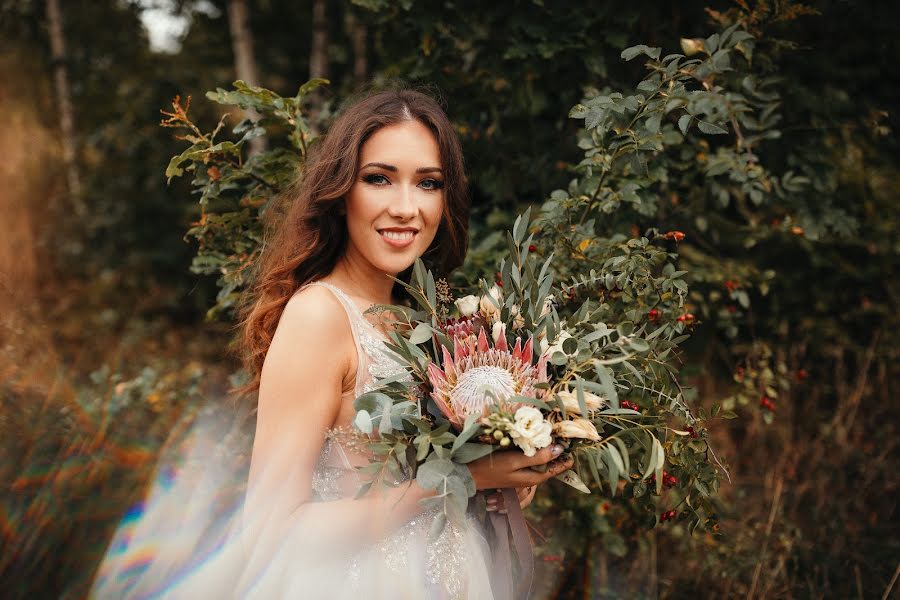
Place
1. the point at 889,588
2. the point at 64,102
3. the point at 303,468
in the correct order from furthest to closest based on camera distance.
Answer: the point at 64,102 < the point at 889,588 < the point at 303,468

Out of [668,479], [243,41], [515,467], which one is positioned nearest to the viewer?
[515,467]

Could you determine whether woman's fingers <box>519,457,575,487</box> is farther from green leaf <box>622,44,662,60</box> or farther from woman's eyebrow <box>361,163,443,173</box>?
green leaf <box>622,44,662,60</box>

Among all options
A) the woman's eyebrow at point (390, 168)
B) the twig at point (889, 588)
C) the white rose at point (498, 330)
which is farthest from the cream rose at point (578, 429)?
the twig at point (889, 588)

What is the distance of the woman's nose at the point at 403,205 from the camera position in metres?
1.79

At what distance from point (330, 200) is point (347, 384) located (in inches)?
20.9

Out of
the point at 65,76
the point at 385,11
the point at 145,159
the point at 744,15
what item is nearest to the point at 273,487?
the point at 385,11

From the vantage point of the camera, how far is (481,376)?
1436mm

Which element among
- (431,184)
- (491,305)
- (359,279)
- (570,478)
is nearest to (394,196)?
(431,184)

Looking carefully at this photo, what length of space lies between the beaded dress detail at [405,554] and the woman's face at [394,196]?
224mm

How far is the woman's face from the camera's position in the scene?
5.96ft

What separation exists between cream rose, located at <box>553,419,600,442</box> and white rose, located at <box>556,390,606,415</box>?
3 cm

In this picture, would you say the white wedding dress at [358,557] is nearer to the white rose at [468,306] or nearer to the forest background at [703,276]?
the white rose at [468,306]

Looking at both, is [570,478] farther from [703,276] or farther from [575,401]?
[703,276]

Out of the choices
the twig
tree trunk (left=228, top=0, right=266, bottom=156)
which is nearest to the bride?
the twig
